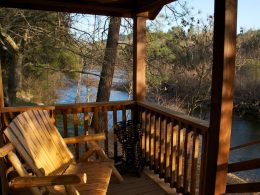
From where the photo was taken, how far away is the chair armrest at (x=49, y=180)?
5.94 feet

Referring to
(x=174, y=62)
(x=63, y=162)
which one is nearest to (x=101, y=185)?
(x=63, y=162)

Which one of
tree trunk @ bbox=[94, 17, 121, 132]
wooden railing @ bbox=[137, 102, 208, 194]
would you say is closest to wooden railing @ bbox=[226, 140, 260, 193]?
wooden railing @ bbox=[137, 102, 208, 194]

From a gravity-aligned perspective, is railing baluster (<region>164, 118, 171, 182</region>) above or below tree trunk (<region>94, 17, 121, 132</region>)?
below

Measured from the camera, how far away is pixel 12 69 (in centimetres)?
825

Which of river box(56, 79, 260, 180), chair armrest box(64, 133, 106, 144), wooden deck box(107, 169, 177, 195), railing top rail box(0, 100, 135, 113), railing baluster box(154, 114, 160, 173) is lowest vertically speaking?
river box(56, 79, 260, 180)

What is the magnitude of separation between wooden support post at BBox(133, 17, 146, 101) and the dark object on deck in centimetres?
54

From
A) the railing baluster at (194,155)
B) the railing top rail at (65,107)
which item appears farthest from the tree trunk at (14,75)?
the railing baluster at (194,155)

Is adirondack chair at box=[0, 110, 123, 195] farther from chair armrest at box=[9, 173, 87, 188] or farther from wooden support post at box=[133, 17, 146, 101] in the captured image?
wooden support post at box=[133, 17, 146, 101]

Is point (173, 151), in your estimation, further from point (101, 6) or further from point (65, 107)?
point (101, 6)

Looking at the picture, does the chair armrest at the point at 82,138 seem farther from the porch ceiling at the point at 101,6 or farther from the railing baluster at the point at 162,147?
the porch ceiling at the point at 101,6

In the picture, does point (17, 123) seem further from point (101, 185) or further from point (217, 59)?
point (217, 59)

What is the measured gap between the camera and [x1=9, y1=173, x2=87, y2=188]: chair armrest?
181cm

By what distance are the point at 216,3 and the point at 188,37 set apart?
21.5ft

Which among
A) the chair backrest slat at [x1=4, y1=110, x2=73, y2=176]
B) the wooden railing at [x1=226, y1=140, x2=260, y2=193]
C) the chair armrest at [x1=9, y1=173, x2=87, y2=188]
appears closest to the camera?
the chair armrest at [x1=9, y1=173, x2=87, y2=188]
